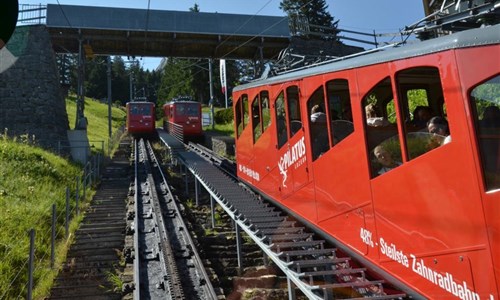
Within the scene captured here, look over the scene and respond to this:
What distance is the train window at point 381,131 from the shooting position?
4430mm

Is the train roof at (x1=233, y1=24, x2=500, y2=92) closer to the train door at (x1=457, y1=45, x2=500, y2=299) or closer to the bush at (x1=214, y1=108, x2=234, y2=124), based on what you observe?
the train door at (x1=457, y1=45, x2=500, y2=299)

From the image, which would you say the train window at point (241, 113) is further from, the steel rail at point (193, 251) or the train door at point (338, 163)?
the train door at point (338, 163)

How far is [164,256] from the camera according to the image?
26.5 feet

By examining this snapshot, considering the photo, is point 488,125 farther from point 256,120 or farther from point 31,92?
point 31,92

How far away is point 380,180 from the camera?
4469 millimetres

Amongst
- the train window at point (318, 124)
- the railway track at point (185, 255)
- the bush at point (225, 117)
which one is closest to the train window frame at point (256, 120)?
the railway track at point (185, 255)

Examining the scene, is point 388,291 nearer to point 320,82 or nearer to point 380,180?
point 380,180

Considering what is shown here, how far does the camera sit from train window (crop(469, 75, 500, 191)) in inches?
124

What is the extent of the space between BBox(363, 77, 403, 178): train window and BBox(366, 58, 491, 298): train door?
0.04 ft

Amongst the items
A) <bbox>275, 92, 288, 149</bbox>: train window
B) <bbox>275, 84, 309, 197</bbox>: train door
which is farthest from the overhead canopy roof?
<bbox>275, 84, 309, 197</bbox>: train door

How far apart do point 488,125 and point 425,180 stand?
2.41ft

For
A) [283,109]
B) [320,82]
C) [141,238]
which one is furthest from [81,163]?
[320,82]

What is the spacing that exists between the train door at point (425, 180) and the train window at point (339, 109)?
15.2 inches

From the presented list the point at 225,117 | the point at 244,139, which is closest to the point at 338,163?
the point at 244,139
